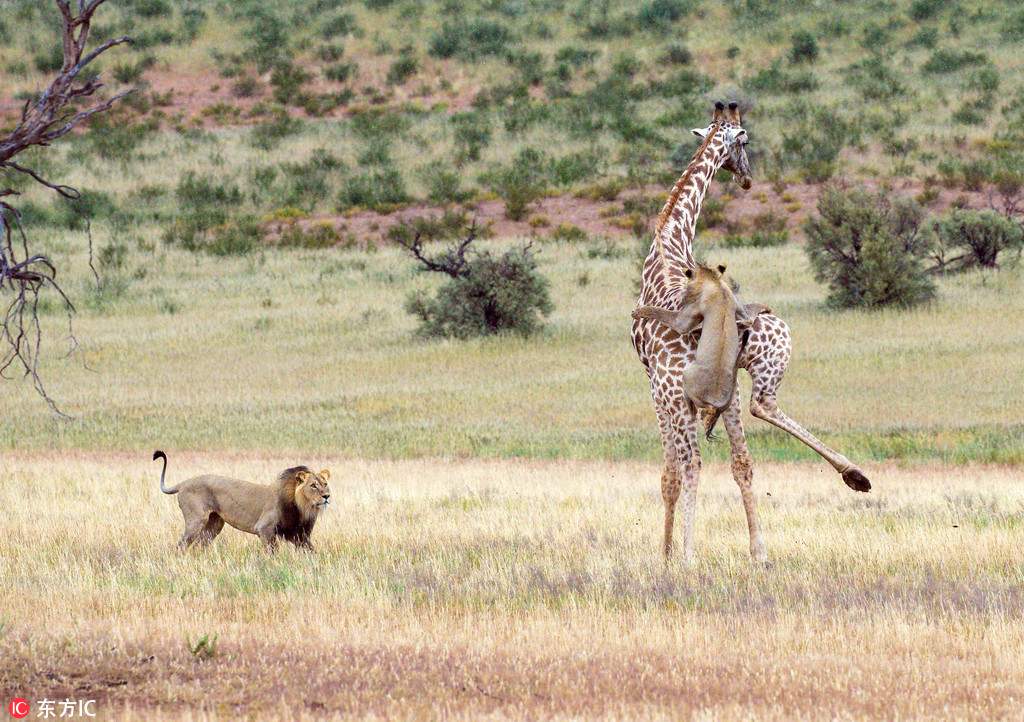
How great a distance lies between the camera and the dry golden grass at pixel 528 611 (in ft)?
18.6

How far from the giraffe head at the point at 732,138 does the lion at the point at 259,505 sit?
169 inches

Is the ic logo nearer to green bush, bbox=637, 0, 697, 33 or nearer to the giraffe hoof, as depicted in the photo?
the giraffe hoof

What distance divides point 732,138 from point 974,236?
82.0 ft

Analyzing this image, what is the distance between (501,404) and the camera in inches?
841

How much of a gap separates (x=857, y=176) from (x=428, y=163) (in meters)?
17.6

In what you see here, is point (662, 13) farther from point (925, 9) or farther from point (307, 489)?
point (307, 489)

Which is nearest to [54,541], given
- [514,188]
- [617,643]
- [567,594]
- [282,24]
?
[567,594]

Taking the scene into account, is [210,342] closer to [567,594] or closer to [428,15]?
[567,594]

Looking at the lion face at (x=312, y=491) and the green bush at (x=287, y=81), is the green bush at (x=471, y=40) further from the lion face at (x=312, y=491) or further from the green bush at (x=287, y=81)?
the lion face at (x=312, y=491)

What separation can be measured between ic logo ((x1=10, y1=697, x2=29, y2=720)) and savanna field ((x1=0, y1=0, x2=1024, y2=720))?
0.06 metres

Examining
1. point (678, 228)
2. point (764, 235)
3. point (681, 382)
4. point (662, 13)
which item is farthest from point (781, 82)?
point (681, 382)

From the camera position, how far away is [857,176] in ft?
148

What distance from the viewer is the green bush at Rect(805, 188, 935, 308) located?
28844 mm

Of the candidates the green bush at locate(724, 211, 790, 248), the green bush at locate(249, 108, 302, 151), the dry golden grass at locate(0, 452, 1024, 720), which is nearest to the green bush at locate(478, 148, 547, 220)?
the green bush at locate(724, 211, 790, 248)
